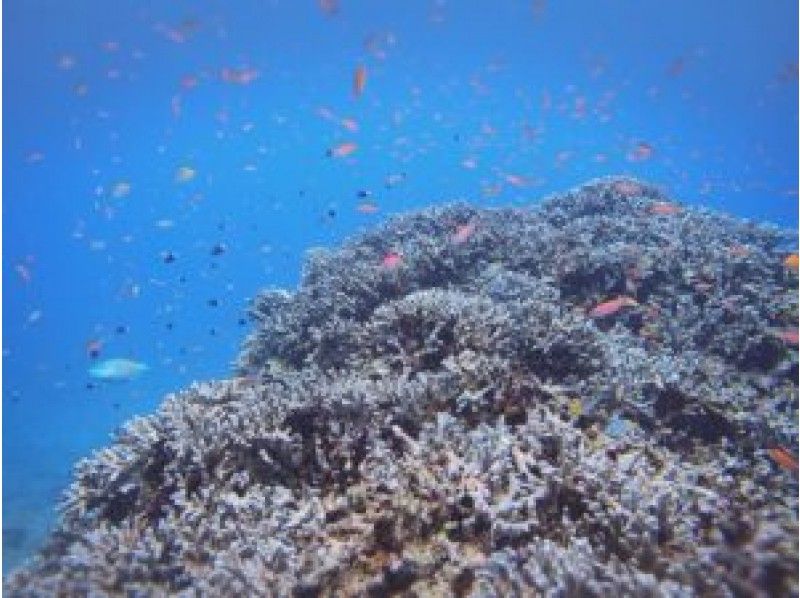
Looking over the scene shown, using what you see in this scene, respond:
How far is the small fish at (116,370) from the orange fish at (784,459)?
9.62 metres

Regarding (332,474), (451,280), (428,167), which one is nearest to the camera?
(332,474)

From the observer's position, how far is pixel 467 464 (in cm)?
434

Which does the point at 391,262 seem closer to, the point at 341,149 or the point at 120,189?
the point at 341,149

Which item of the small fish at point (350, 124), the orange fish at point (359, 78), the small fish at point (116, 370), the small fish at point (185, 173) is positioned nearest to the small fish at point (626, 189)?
the small fish at point (350, 124)

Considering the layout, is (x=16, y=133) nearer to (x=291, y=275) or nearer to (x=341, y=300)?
(x=291, y=275)

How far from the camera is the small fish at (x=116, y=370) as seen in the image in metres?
11.6

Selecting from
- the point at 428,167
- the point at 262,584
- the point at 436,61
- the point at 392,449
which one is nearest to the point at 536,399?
the point at 392,449

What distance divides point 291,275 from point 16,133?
33.4 m

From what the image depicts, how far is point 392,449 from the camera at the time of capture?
4.97 metres

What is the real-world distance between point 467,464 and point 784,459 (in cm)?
216

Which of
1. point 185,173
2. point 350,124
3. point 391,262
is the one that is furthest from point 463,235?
point 350,124

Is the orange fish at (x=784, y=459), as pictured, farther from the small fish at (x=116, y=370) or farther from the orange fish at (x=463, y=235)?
the small fish at (x=116, y=370)

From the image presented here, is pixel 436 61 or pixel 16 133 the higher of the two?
pixel 16 133

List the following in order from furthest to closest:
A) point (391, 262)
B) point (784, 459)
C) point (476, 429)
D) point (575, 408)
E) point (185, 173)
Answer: point (185, 173) → point (391, 262) → point (575, 408) → point (476, 429) → point (784, 459)
